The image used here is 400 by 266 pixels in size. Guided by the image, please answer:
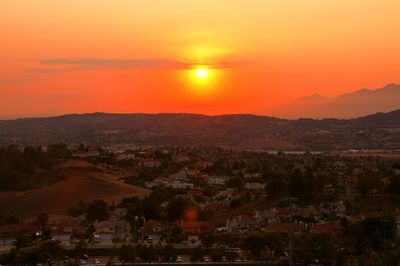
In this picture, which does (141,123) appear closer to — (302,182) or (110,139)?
(110,139)

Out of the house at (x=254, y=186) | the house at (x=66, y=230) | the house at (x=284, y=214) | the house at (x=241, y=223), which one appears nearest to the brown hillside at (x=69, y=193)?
the house at (x=254, y=186)

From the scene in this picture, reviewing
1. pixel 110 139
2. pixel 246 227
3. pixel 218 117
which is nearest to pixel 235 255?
pixel 246 227

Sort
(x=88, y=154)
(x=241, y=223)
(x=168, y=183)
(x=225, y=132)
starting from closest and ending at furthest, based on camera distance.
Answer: (x=241, y=223)
(x=168, y=183)
(x=88, y=154)
(x=225, y=132)

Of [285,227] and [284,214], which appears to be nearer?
[285,227]

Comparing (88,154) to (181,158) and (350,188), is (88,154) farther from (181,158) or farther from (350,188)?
(350,188)

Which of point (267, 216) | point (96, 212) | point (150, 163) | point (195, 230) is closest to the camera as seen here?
point (195, 230)

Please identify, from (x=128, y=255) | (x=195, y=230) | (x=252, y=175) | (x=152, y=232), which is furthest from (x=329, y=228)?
(x=252, y=175)

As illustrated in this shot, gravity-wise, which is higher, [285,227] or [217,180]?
[217,180]

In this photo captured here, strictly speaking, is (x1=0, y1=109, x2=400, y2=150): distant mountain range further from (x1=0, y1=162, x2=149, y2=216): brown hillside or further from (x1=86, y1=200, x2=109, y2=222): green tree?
(x1=86, y1=200, x2=109, y2=222): green tree
